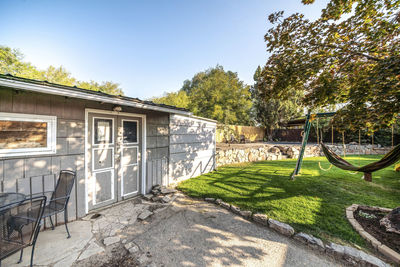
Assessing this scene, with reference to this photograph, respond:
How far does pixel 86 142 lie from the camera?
10.6 ft

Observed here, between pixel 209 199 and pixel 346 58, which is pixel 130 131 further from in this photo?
pixel 346 58

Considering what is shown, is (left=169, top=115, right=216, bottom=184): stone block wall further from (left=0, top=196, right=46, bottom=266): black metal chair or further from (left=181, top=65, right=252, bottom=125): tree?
(left=181, top=65, right=252, bottom=125): tree

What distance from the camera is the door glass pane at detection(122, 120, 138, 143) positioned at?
13.0ft

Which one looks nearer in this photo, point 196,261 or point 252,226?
point 196,261

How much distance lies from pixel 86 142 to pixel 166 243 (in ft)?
8.62

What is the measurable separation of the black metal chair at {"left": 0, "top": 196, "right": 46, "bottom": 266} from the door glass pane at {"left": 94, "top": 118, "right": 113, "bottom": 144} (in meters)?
1.76

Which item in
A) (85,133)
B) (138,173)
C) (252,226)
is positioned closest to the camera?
(252,226)

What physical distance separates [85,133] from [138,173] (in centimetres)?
174

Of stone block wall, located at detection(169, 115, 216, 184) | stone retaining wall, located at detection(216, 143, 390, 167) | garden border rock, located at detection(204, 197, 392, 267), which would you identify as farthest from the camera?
stone retaining wall, located at detection(216, 143, 390, 167)

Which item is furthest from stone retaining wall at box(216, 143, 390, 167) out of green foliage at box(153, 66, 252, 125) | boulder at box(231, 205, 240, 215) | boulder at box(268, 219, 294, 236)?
green foliage at box(153, 66, 252, 125)

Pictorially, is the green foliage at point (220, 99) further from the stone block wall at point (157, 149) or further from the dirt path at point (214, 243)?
the dirt path at point (214, 243)

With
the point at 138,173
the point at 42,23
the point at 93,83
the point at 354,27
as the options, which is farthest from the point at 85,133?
the point at 93,83

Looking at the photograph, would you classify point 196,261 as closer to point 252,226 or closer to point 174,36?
point 252,226

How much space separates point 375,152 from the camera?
12172 millimetres
